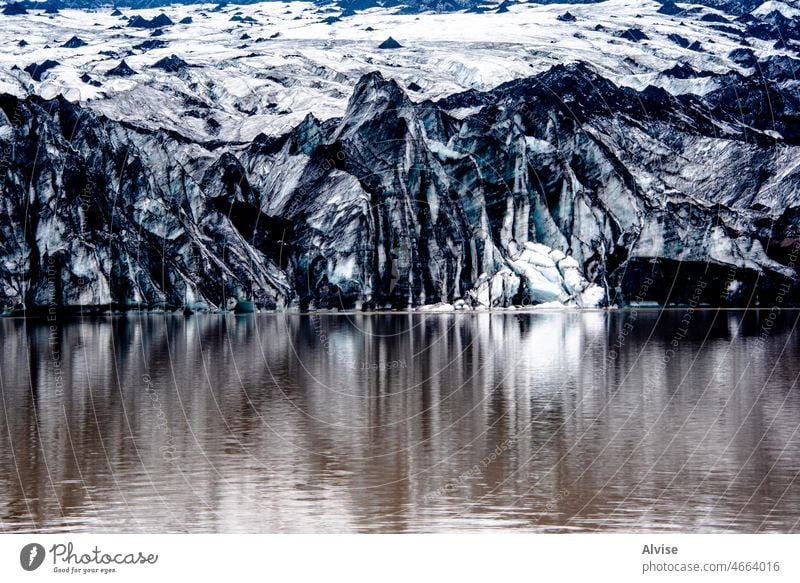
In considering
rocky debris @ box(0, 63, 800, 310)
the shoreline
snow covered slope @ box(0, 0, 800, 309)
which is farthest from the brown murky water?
rocky debris @ box(0, 63, 800, 310)

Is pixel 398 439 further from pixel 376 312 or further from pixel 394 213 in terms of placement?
pixel 394 213

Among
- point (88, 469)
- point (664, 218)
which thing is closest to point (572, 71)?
point (664, 218)


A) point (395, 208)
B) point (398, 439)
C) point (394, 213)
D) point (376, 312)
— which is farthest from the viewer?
point (395, 208)

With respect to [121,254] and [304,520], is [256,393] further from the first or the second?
[121,254]

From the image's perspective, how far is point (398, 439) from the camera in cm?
4278

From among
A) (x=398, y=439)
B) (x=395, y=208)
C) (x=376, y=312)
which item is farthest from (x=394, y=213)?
(x=398, y=439)

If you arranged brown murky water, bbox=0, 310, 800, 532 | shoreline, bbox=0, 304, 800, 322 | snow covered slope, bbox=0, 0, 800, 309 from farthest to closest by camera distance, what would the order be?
snow covered slope, bbox=0, 0, 800, 309 < shoreline, bbox=0, 304, 800, 322 < brown murky water, bbox=0, 310, 800, 532

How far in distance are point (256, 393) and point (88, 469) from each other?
750 inches

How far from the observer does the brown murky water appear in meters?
31.0

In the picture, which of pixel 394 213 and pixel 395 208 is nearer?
pixel 394 213

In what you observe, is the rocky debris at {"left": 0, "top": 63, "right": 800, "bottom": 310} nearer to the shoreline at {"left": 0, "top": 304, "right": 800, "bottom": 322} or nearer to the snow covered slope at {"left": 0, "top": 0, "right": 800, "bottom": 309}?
the snow covered slope at {"left": 0, "top": 0, "right": 800, "bottom": 309}

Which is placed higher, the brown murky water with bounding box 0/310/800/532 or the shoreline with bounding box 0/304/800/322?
the brown murky water with bounding box 0/310/800/532

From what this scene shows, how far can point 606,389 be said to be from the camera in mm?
56438

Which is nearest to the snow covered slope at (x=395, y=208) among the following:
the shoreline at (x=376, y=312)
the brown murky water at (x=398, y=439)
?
the shoreline at (x=376, y=312)
